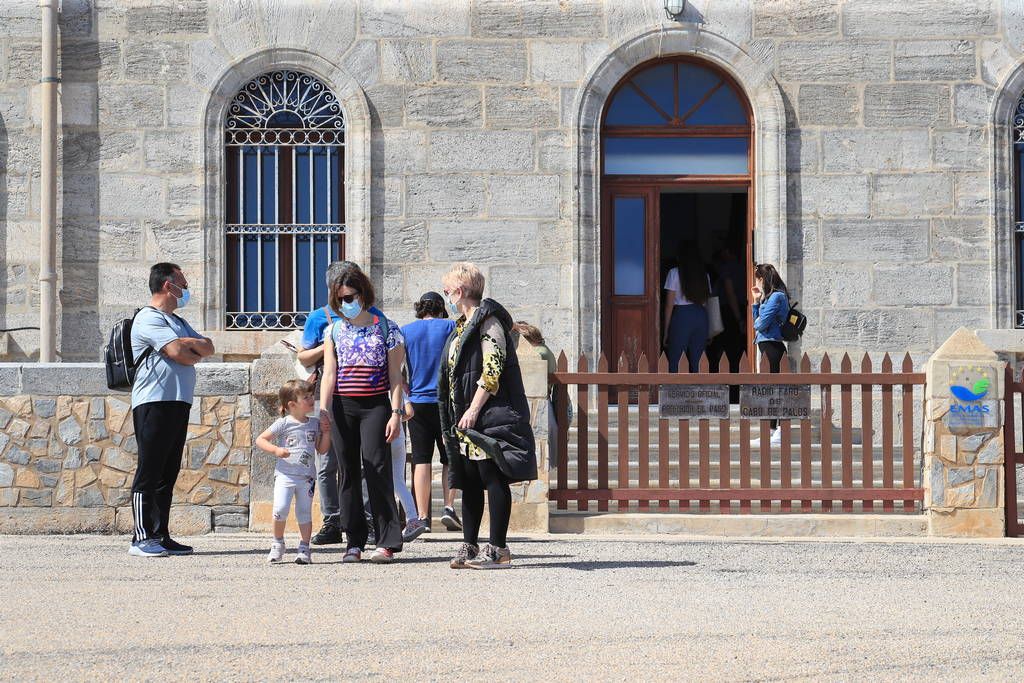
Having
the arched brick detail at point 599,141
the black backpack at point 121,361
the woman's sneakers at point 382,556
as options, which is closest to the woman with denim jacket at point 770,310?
the arched brick detail at point 599,141

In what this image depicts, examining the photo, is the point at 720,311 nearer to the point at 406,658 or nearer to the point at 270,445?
the point at 270,445

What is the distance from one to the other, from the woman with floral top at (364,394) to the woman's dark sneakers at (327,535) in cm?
93

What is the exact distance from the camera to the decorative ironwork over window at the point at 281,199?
14.1 meters

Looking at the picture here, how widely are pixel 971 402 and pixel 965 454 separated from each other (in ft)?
1.12

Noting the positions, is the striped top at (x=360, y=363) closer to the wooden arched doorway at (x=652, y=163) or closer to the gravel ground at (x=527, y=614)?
the gravel ground at (x=527, y=614)

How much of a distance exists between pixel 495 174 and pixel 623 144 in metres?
1.26

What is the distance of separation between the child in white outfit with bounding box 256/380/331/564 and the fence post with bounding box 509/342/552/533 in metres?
1.74

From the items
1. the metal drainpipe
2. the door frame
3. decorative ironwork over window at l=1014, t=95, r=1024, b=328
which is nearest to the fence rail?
the door frame

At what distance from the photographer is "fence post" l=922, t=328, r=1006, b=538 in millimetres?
10266

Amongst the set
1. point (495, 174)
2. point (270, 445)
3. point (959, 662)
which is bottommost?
point (959, 662)

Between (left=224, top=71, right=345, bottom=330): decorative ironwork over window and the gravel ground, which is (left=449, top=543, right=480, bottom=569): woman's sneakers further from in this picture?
(left=224, top=71, right=345, bottom=330): decorative ironwork over window

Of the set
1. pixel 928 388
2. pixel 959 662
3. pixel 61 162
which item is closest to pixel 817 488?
pixel 928 388

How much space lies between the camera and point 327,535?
955 centimetres

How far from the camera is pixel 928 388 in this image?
10375 millimetres
